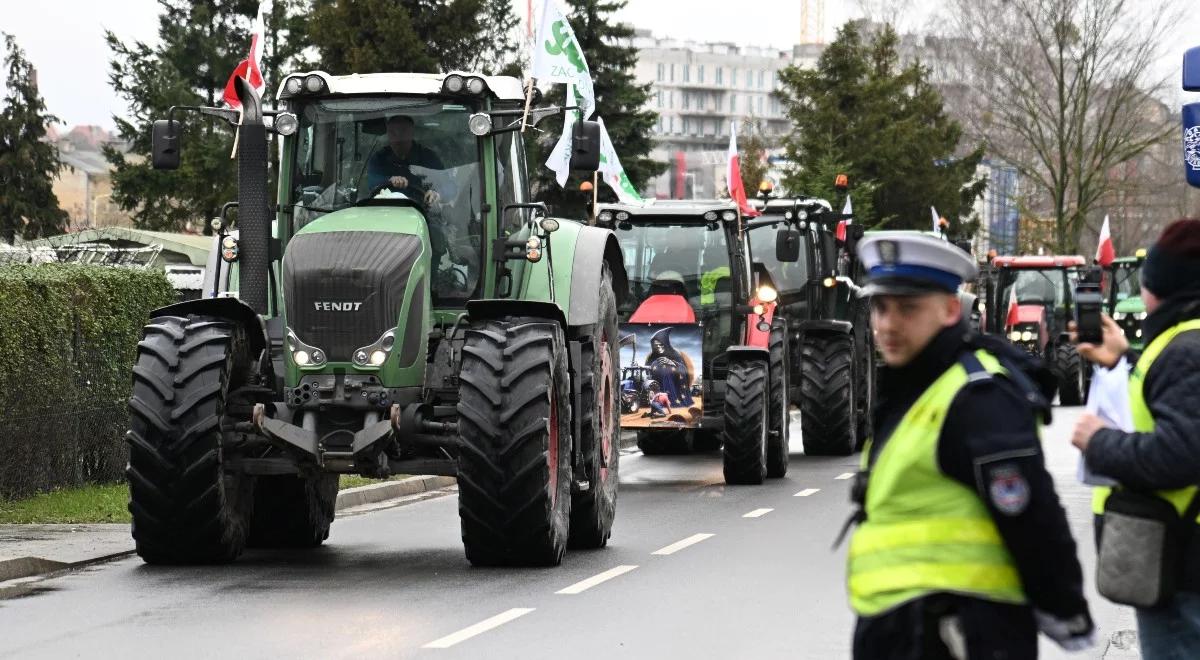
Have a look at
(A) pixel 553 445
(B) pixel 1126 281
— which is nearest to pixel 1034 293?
(B) pixel 1126 281

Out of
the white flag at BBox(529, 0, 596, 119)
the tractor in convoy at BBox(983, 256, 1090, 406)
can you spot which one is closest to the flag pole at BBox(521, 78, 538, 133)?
the white flag at BBox(529, 0, 596, 119)

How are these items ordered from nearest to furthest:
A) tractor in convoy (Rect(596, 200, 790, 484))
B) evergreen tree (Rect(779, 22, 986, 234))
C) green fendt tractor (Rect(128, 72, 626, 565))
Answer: green fendt tractor (Rect(128, 72, 626, 565)) < tractor in convoy (Rect(596, 200, 790, 484)) < evergreen tree (Rect(779, 22, 986, 234))

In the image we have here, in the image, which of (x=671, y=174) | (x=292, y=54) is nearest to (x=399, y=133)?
(x=292, y=54)

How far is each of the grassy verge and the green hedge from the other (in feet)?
0.65

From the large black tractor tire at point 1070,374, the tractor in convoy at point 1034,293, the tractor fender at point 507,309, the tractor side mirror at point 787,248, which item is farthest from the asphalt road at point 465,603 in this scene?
the tractor in convoy at point 1034,293

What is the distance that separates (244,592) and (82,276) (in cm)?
722

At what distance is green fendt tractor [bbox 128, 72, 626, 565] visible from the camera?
1181 centimetres

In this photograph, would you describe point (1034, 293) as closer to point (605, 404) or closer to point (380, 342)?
point (605, 404)

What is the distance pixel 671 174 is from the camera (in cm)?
16600

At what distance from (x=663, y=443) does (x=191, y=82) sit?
82.4 ft

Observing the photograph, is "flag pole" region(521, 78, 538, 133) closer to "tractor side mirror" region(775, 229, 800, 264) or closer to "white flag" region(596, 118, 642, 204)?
"tractor side mirror" region(775, 229, 800, 264)

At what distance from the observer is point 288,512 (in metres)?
13.6

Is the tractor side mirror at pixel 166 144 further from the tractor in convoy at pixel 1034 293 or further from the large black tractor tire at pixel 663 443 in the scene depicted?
the tractor in convoy at pixel 1034 293

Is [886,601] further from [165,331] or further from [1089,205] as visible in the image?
[1089,205]
